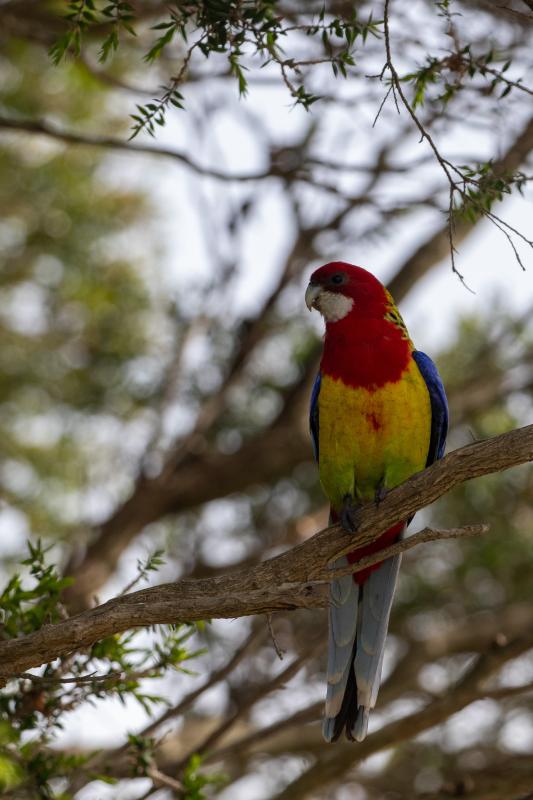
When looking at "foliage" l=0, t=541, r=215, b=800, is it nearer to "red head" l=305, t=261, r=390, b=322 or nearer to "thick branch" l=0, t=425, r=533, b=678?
"thick branch" l=0, t=425, r=533, b=678

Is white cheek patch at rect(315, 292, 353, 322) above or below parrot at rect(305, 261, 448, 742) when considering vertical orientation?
above

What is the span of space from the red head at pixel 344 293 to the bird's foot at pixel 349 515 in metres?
0.99

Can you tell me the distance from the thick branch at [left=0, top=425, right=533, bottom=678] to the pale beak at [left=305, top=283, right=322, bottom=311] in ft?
5.63

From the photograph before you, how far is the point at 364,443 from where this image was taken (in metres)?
4.43

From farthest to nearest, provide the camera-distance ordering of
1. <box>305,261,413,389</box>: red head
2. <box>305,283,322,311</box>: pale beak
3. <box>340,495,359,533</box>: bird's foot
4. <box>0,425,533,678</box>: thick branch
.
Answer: <box>305,283,322,311</box>: pale beak, <box>305,261,413,389</box>: red head, <box>340,495,359,533</box>: bird's foot, <box>0,425,533,678</box>: thick branch

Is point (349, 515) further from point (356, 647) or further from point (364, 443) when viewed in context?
point (356, 647)

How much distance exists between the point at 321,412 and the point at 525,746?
3.98 meters

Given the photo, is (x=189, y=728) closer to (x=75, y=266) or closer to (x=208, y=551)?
(x=208, y=551)

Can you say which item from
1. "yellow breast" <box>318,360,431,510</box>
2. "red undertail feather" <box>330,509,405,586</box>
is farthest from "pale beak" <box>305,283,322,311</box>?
"red undertail feather" <box>330,509,405,586</box>

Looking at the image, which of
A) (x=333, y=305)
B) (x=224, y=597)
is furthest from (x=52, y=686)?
(x=333, y=305)

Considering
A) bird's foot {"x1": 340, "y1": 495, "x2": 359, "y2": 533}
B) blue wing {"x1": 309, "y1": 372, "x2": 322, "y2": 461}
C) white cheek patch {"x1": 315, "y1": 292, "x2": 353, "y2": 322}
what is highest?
white cheek patch {"x1": 315, "y1": 292, "x2": 353, "y2": 322}

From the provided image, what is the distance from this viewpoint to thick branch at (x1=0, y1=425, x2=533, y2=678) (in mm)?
3213

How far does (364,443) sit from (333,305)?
2.87ft

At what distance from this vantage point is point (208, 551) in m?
7.60
